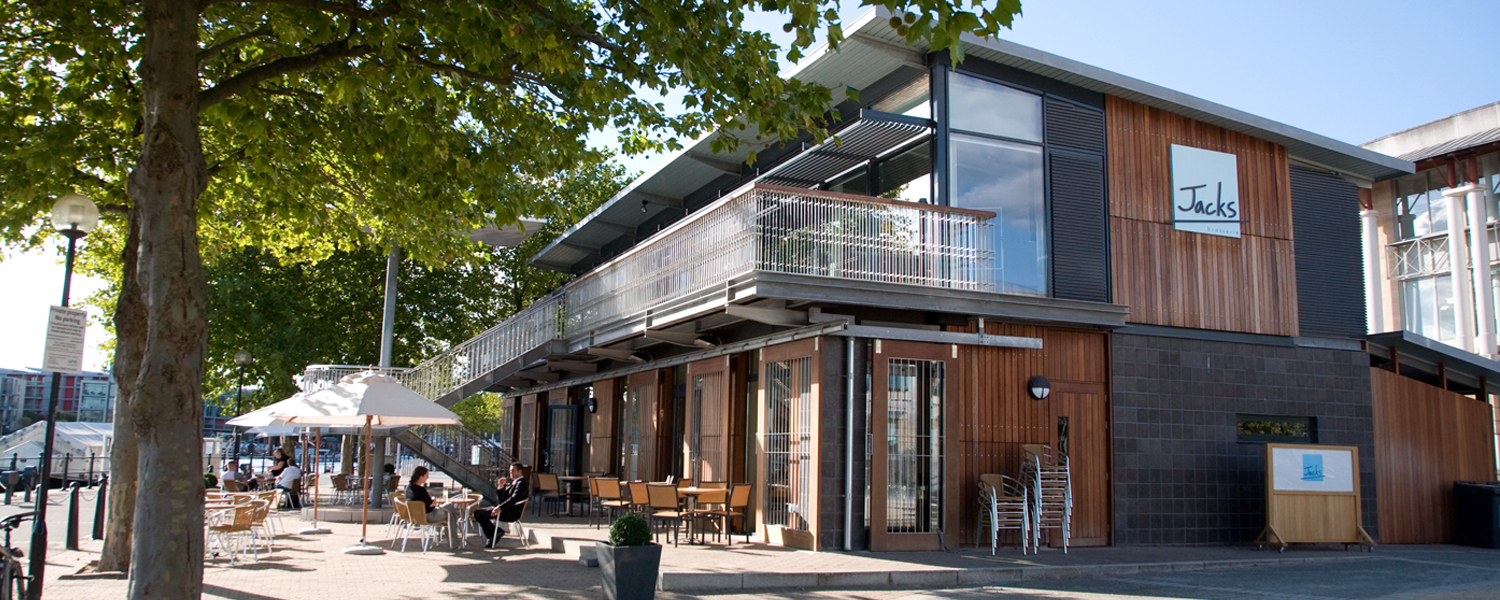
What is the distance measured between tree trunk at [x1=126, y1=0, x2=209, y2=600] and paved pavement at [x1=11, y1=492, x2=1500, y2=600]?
2.32 m

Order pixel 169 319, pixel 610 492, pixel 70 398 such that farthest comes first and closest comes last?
1. pixel 70 398
2. pixel 610 492
3. pixel 169 319

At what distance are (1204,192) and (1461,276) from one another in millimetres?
21405

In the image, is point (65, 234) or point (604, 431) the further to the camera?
point (604, 431)

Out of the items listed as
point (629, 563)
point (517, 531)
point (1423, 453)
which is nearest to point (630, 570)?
point (629, 563)

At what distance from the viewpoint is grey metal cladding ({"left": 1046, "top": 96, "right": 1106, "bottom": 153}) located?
14.9 metres

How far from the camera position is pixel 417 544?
571 inches

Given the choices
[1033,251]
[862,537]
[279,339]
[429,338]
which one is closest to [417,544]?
[862,537]

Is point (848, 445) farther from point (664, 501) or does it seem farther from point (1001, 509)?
point (664, 501)

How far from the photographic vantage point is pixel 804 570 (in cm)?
1095

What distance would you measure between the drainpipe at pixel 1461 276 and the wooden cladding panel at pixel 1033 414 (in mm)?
22502

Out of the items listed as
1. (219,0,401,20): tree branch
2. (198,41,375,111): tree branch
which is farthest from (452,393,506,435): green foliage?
(219,0,401,20): tree branch

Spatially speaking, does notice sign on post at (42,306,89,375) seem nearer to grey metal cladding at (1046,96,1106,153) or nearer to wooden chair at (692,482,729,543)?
wooden chair at (692,482,729,543)

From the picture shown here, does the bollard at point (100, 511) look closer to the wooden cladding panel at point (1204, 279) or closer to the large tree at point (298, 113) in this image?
the large tree at point (298, 113)

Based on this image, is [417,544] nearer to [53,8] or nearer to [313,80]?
[313,80]
